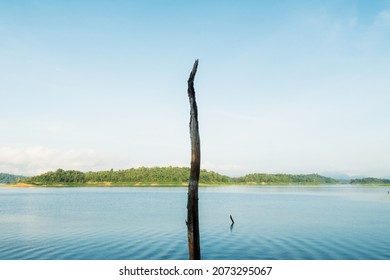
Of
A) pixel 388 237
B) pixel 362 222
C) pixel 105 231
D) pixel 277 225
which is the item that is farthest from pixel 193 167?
pixel 362 222

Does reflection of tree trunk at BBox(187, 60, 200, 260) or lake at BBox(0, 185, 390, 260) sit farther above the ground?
reflection of tree trunk at BBox(187, 60, 200, 260)

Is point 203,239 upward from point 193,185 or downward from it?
downward

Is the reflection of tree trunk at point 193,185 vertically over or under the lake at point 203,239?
over

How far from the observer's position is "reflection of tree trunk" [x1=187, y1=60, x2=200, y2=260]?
1332 centimetres

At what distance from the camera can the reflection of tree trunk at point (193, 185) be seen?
43.7ft

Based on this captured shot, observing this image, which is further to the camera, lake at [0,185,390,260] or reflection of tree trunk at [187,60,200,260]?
lake at [0,185,390,260]

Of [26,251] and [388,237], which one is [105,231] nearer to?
[26,251]

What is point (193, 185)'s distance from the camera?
1339cm

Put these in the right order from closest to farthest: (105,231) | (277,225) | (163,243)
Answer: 1. (163,243)
2. (105,231)
3. (277,225)

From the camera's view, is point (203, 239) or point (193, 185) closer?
point (193, 185)

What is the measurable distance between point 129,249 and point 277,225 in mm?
21034

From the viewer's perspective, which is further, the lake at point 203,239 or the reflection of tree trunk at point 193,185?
the lake at point 203,239

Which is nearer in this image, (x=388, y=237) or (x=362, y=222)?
(x=388, y=237)
